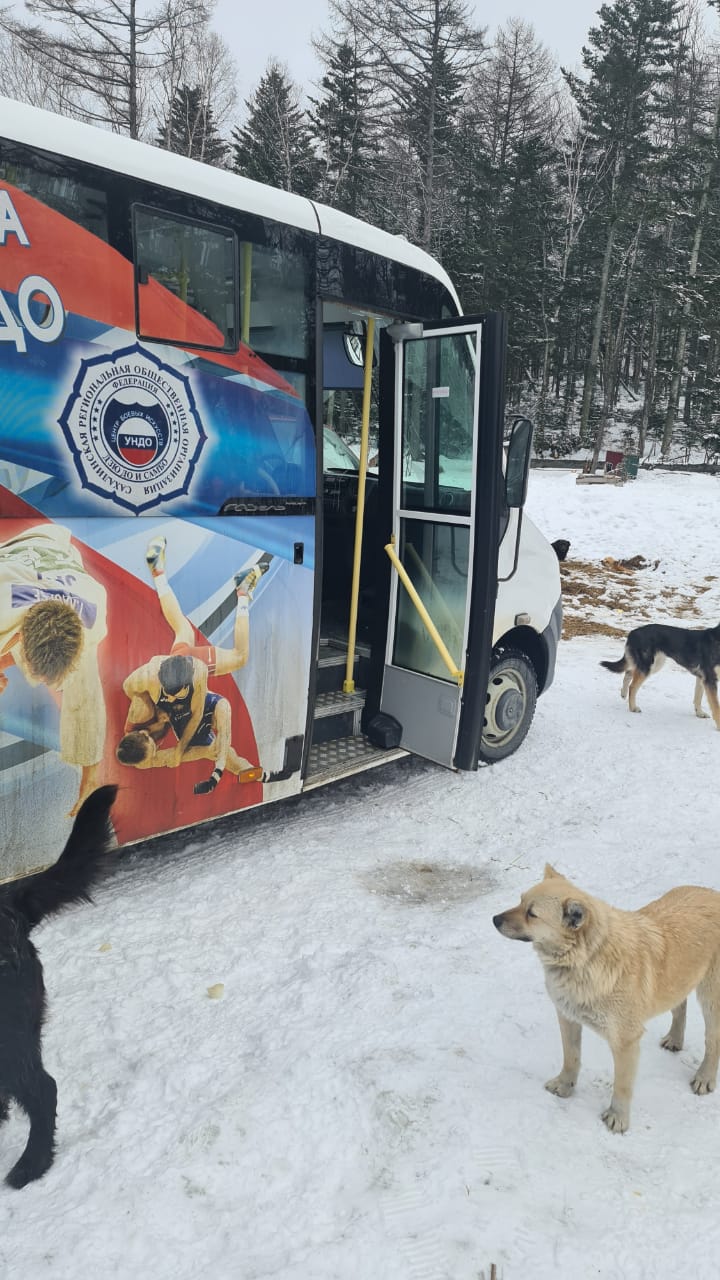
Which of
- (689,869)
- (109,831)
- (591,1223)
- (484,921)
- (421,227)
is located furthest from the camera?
(421,227)

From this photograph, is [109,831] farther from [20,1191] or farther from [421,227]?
[421,227]

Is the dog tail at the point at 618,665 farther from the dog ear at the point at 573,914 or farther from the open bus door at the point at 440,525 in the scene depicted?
the dog ear at the point at 573,914

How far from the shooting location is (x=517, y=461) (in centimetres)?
536

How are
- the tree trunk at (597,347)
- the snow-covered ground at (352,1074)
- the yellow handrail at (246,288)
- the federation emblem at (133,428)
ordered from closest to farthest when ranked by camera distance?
the snow-covered ground at (352,1074) → the federation emblem at (133,428) → the yellow handrail at (246,288) → the tree trunk at (597,347)

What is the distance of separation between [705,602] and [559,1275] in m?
11.7

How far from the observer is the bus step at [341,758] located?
16.8ft

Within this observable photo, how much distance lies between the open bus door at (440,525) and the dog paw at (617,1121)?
2609 millimetres

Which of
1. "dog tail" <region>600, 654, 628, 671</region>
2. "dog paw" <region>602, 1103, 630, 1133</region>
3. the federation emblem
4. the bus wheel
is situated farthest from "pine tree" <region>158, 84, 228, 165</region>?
"dog paw" <region>602, 1103, 630, 1133</region>

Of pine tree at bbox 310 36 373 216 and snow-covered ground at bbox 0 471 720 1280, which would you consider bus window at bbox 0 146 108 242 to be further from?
pine tree at bbox 310 36 373 216

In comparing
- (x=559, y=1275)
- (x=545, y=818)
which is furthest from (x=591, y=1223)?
(x=545, y=818)

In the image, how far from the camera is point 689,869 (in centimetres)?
493

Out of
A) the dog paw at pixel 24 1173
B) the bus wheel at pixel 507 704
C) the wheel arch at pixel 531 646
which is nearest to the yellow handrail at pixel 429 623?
the bus wheel at pixel 507 704

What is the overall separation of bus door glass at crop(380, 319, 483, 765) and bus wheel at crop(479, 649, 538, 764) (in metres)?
0.92

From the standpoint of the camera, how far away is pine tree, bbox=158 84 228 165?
26.9m
